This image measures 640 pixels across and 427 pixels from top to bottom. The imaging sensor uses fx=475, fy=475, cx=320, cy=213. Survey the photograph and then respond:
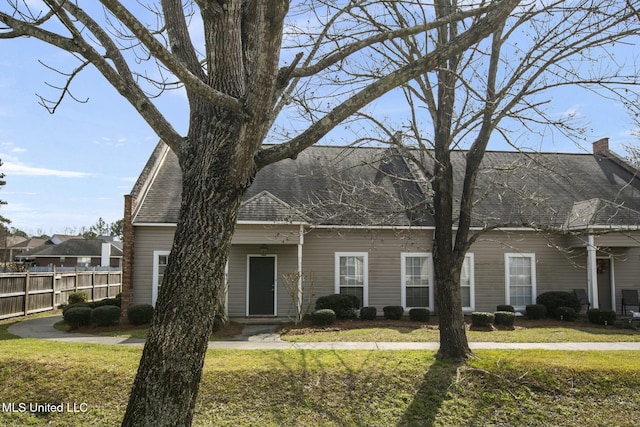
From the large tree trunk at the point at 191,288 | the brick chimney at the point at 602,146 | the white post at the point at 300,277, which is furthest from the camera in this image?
the brick chimney at the point at 602,146

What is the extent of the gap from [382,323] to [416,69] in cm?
1168

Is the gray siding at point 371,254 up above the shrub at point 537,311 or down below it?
above

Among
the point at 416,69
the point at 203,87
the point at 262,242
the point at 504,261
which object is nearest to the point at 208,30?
the point at 203,87

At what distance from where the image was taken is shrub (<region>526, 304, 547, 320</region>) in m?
16.1

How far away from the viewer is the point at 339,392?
7.64 metres

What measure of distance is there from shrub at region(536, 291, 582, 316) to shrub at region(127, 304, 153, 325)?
1324cm

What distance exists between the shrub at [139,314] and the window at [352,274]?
625cm

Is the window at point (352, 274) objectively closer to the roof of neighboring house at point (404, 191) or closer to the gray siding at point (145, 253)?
the roof of neighboring house at point (404, 191)

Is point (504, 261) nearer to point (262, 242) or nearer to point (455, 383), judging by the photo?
point (262, 242)

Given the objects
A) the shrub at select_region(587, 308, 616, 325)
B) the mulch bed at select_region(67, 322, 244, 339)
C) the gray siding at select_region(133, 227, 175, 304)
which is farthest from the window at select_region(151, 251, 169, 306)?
the shrub at select_region(587, 308, 616, 325)

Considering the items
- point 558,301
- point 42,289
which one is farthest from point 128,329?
point 558,301

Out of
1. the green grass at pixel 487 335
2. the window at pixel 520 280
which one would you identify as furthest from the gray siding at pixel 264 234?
the window at pixel 520 280

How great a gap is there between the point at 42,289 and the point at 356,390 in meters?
17.4

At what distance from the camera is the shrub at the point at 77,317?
1409 cm
